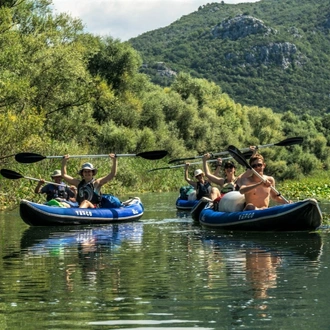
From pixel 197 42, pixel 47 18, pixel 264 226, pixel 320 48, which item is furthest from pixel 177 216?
Answer: pixel 197 42

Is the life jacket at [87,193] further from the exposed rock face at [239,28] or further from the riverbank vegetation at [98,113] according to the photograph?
the exposed rock face at [239,28]

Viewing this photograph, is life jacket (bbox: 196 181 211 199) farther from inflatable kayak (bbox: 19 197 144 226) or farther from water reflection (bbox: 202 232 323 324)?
water reflection (bbox: 202 232 323 324)

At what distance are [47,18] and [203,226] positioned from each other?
2095cm

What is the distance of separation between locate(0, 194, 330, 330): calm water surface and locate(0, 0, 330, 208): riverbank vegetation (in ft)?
32.7

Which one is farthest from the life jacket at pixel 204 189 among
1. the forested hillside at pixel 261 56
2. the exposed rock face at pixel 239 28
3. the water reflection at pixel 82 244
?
the exposed rock face at pixel 239 28

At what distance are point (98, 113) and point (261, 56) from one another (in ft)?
261

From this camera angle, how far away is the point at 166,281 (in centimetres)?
911

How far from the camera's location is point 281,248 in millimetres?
12164

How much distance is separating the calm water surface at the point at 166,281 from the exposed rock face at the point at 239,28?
113317 mm

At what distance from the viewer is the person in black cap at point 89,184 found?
17.1 metres

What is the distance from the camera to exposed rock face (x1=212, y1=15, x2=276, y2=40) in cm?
12618

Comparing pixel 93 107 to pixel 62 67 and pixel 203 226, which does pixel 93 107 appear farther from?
pixel 203 226

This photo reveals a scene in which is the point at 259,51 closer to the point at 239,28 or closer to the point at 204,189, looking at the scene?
the point at 239,28

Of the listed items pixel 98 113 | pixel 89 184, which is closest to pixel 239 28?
pixel 98 113
